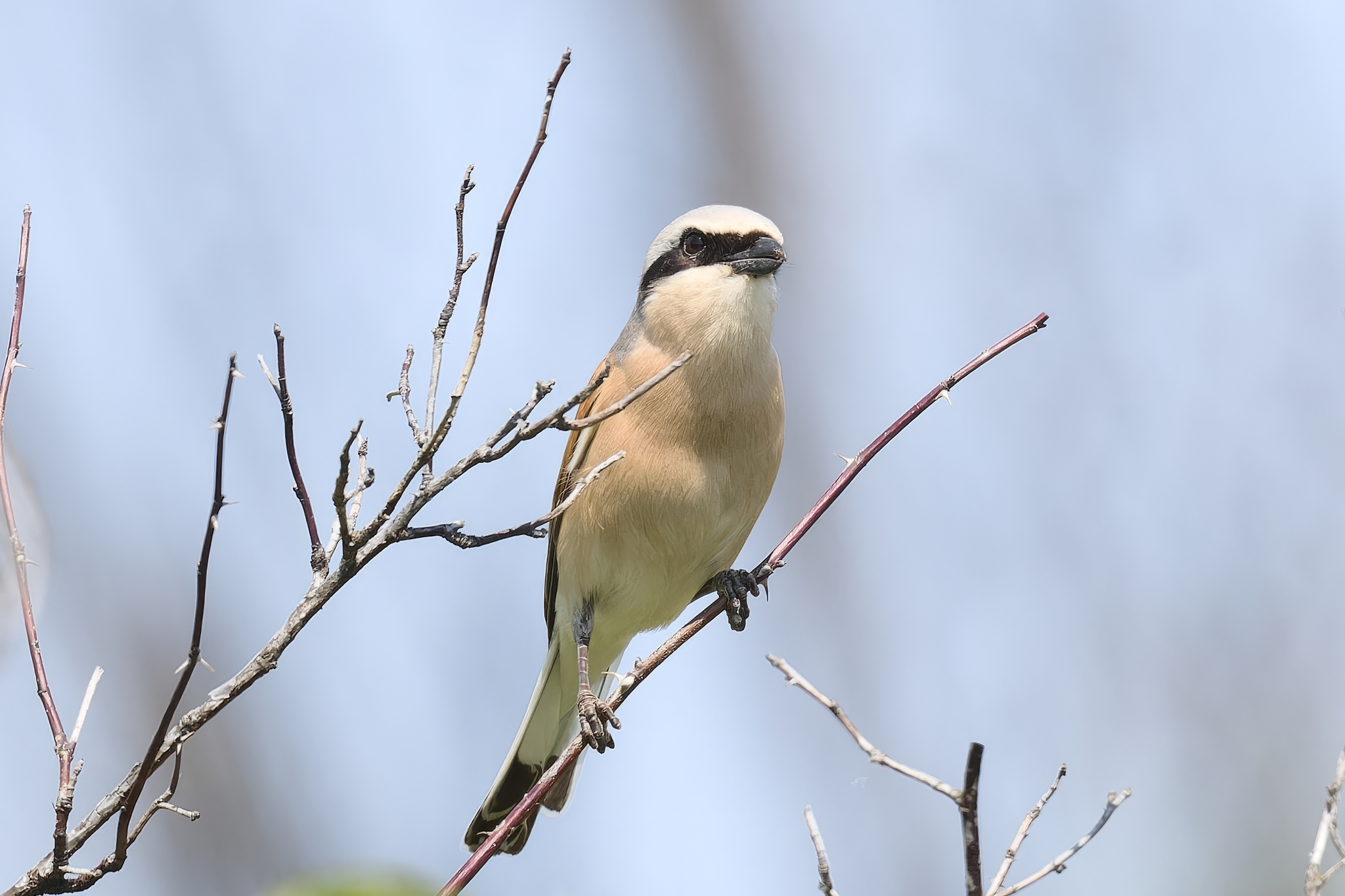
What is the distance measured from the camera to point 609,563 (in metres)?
4.18

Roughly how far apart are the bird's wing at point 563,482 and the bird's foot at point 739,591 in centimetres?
66

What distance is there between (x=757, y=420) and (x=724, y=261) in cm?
58

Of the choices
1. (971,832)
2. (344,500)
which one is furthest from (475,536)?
(971,832)

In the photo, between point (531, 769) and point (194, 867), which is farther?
point (194, 867)

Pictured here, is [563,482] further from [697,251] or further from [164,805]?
[164,805]

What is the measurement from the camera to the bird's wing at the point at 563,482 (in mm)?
4359

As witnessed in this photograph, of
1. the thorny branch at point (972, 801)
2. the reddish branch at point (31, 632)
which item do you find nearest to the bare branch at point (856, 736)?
the thorny branch at point (972, 801)

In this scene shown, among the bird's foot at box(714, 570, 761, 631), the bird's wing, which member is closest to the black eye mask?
the bird's wing

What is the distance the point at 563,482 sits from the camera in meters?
4.45

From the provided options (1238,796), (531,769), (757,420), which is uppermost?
(757,420)

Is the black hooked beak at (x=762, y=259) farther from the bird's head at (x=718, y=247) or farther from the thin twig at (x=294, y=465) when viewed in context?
the thin twig at (x=294, y=465)

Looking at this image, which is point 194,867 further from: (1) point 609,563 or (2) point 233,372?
(2) point 233,372

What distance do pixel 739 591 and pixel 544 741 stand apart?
113cm

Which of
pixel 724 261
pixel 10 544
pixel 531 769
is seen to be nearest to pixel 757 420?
pixel 724 261
